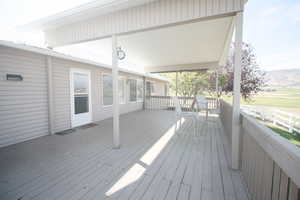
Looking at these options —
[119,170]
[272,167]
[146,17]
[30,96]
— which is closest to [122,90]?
[30,96]

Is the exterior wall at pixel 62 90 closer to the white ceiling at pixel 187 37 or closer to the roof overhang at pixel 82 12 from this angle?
the roof overhang at pixel 82 12

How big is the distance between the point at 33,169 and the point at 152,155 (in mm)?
2059

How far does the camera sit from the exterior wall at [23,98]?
10.3 feet

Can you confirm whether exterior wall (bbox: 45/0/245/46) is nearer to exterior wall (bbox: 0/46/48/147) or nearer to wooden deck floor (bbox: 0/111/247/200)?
exterior wall (bbox: 0/46/48/147)

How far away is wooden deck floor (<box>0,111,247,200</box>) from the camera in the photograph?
1.74 m

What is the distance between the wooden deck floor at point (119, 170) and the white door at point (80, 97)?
4.48 ft

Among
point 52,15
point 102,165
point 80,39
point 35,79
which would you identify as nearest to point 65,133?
point 35,79

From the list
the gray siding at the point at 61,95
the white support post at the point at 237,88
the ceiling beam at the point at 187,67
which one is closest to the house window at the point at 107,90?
the gray siding at the point at 61,95

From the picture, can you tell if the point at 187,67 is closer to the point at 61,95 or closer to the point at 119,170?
A: the point at 61,95

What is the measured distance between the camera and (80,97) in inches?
197

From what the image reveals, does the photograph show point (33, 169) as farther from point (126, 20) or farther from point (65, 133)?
point (126, 20)

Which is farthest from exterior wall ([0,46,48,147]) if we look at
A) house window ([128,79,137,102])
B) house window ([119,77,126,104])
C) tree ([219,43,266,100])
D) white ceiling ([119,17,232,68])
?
tree ([219,43,266,100])

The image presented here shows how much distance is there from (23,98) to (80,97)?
170 cm

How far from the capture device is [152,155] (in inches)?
108
